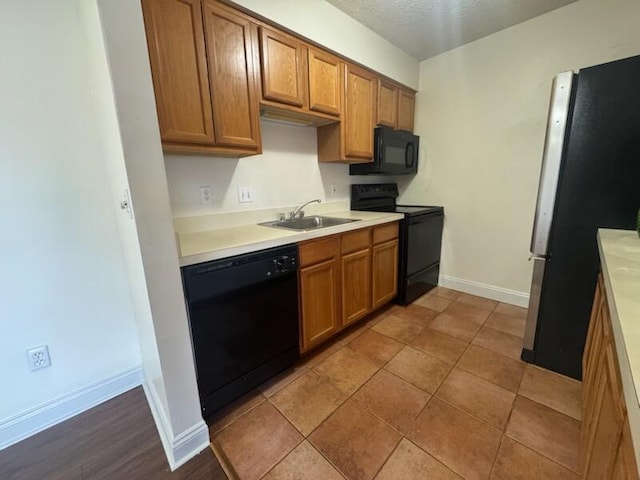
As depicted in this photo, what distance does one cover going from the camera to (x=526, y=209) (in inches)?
95.3

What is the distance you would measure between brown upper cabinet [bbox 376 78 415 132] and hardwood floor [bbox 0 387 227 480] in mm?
2719

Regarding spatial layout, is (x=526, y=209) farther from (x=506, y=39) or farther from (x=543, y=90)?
(x=506, y=39)

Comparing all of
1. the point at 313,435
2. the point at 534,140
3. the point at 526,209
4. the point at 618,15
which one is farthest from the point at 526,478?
Result: the point at 618,15

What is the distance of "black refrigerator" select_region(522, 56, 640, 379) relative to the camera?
133 cm

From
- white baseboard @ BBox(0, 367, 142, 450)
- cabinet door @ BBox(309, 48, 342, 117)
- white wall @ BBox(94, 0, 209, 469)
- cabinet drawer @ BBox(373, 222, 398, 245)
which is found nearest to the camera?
white wall @ BBox(94, 0, 209, 469)

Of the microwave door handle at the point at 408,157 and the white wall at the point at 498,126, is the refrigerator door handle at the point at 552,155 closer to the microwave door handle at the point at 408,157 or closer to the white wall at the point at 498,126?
the white wall at the point at 498,126

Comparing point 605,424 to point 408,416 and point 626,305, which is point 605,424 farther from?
point 408,416

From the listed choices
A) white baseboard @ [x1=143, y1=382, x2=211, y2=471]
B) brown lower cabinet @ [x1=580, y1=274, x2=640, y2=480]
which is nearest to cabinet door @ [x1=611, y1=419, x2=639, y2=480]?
brown lower cabinet @ [x1=580, y1=274, x2=640, y2=480]

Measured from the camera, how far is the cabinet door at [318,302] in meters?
1.74

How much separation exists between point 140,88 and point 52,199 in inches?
34.5

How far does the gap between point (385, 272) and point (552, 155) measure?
1.37 m

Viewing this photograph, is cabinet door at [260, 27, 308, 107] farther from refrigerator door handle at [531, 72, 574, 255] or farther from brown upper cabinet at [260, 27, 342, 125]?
refrigerator door handle at [531, 72, 574, 255]

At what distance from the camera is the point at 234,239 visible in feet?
4.90

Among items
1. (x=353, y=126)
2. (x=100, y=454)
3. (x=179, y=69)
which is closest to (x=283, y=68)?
(x=179, y=69)
